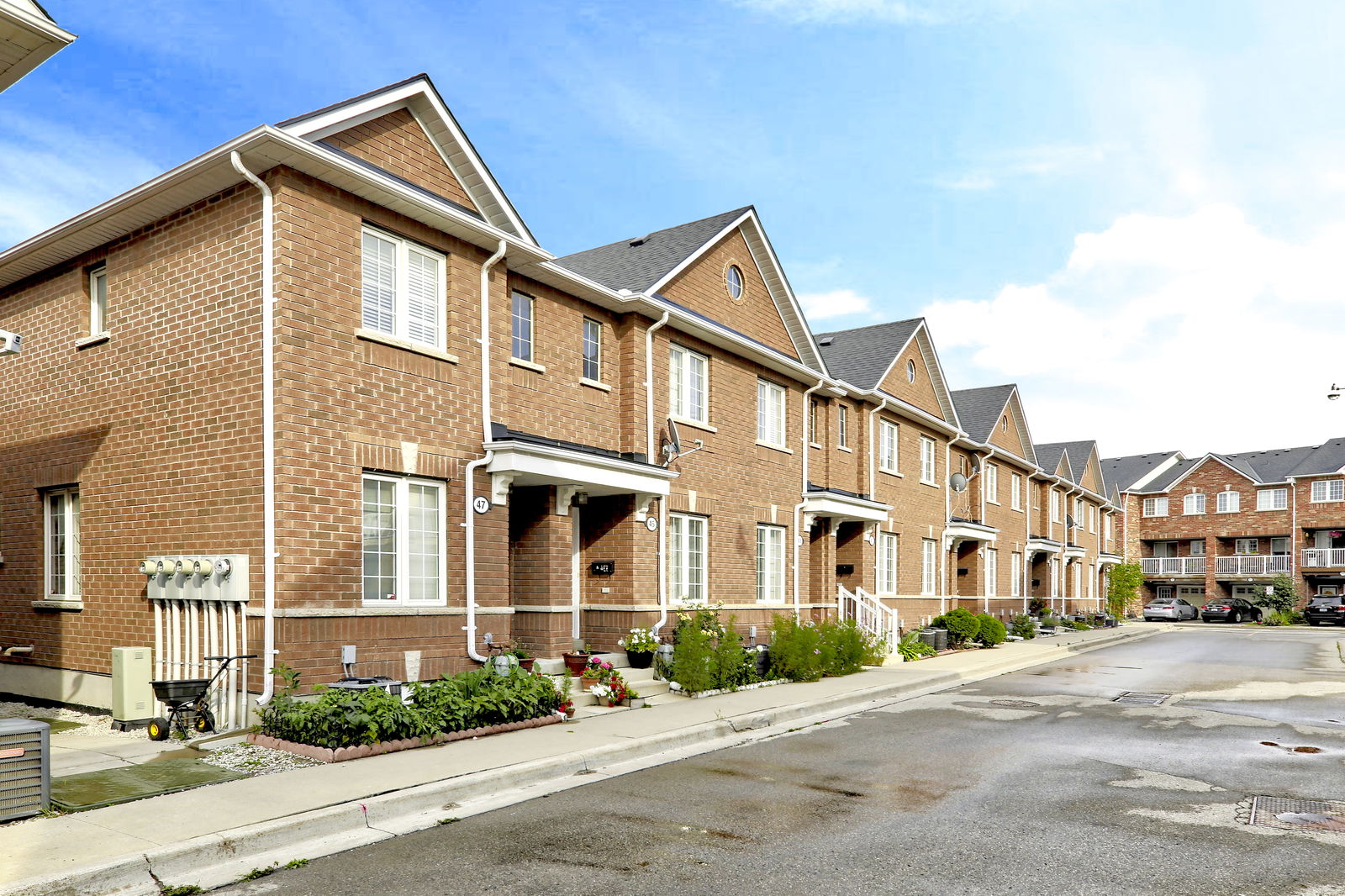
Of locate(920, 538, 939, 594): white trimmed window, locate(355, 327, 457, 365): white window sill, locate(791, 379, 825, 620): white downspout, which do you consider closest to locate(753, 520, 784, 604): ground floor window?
locate(791, 379, 825, 620): white downspout

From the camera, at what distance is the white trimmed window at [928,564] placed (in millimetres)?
28500

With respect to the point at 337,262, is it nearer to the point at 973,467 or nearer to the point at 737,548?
the point at 737,548

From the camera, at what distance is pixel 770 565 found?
20.7 meters

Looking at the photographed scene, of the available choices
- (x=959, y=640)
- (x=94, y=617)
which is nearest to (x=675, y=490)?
(x=94, y=617)

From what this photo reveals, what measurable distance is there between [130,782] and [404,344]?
5724 mm

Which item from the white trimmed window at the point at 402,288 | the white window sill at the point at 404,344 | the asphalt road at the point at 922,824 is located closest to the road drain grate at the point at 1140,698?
the asphalt road at the point at 922,824

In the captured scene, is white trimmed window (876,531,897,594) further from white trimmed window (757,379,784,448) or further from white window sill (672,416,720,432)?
white window sill (672,416,720,432)

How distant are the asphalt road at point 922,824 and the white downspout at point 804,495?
25.3 feet

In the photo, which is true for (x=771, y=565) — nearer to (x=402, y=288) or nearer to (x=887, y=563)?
(x=887, y=563)

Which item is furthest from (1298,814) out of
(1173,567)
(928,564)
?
(1173,567)

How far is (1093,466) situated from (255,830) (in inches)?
2095

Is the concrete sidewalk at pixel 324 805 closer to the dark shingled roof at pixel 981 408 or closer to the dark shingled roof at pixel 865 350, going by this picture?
the dark shingled roof at pixel 865 350

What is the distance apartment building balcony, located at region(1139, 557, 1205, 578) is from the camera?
65250 mm

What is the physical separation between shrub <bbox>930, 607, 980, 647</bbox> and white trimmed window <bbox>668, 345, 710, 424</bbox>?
39.2 ft
